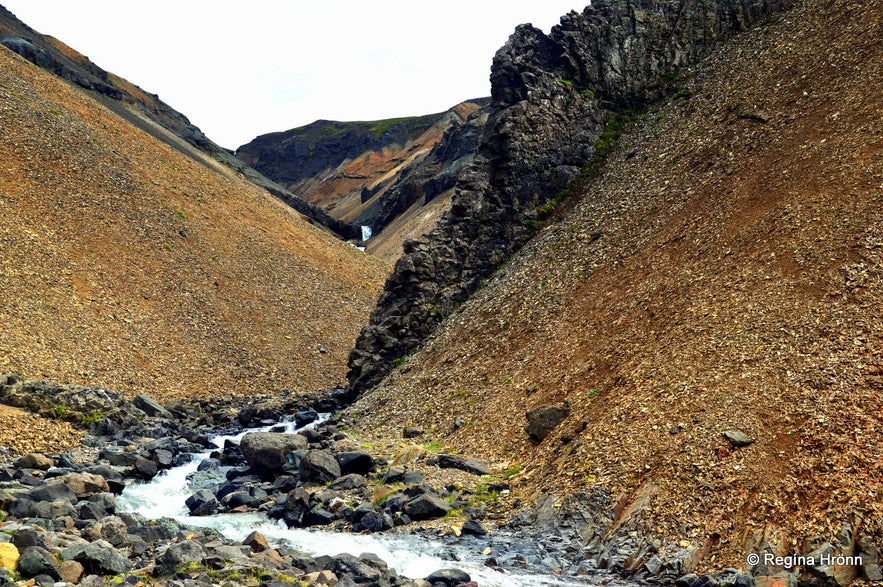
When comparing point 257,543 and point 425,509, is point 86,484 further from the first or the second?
point 425,509

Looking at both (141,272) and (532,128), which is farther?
(141,272)

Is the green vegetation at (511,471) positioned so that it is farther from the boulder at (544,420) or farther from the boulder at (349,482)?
the boulder at (349,482)

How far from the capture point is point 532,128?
1416 inches

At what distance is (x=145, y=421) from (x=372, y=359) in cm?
1050

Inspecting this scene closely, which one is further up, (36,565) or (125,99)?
(125,99)

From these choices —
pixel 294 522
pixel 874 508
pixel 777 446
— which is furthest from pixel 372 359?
pixel 874 508

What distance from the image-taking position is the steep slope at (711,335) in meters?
13.5

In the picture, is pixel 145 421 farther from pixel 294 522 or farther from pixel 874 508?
pixel 874 508

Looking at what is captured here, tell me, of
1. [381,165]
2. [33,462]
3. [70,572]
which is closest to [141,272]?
[33,462]

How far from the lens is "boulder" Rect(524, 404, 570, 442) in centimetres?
1988

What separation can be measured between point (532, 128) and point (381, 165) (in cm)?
12470

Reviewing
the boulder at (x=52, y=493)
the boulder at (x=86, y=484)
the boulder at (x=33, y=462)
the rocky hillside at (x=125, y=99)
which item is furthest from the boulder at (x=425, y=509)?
the rocky hillside at (x=125, y=99)

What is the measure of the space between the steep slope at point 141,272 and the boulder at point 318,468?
13.4 m

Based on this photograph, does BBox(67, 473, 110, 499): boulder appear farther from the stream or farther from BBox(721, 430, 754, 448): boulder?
BBox(721, 430, 754, 448): boulder
